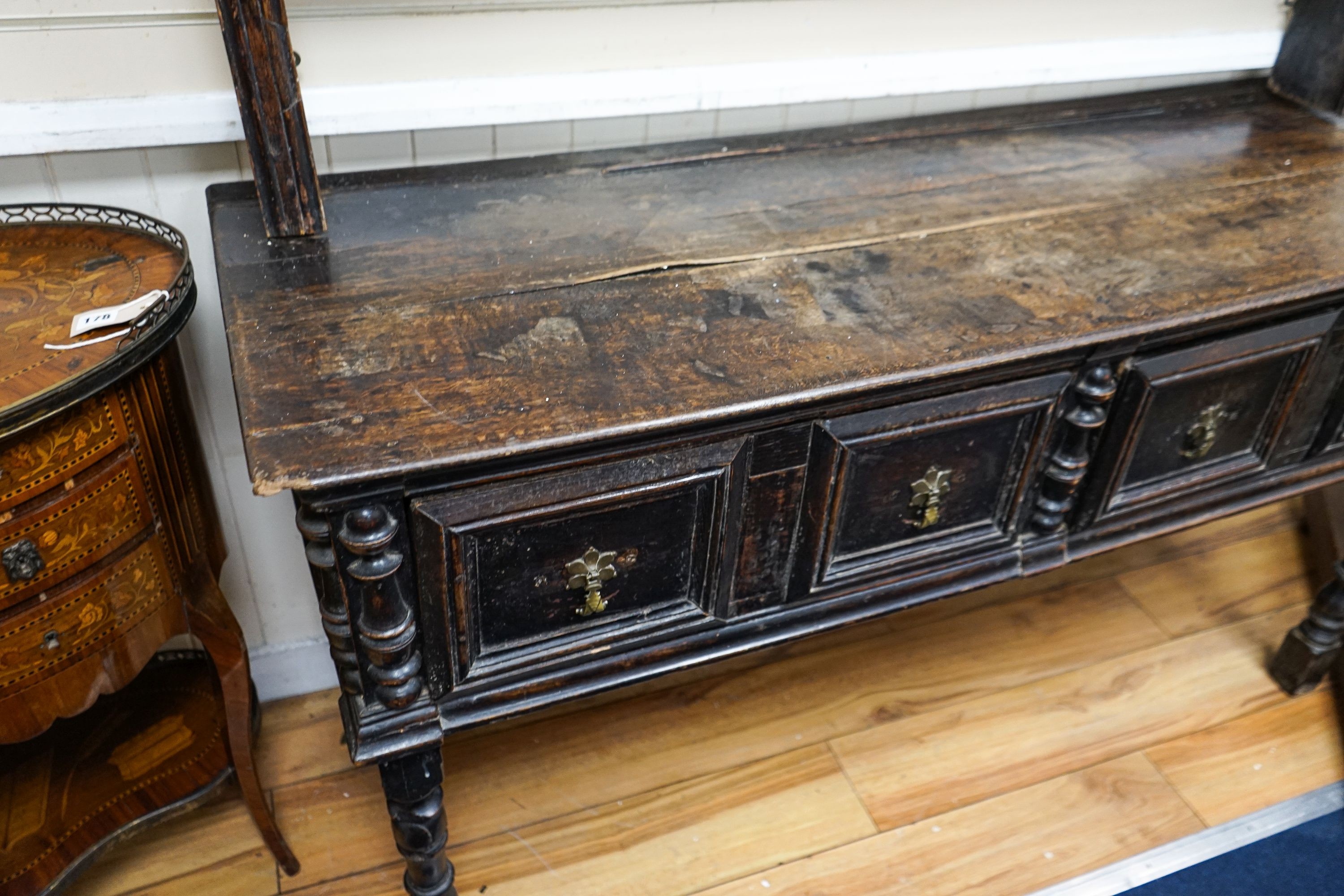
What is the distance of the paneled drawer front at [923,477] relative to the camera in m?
1.12

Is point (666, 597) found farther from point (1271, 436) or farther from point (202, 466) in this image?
point (1271, 436)

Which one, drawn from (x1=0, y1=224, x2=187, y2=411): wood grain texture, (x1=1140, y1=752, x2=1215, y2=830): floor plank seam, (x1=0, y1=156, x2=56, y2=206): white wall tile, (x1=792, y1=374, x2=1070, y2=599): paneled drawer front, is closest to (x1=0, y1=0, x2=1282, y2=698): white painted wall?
(x1=0, y1=156, x2=56, y2=206): white wall tile

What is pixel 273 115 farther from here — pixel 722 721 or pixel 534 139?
pixel 722 721

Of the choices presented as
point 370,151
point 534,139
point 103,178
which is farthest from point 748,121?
point 103,178

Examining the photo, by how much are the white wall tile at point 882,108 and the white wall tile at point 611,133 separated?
1.18 ft

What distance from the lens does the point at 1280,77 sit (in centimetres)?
184

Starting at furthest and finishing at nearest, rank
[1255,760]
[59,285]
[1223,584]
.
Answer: [1223,584]
[1255,760]
[59,285]

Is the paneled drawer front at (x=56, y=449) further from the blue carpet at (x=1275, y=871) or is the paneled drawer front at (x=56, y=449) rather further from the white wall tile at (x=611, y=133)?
the blue carpet at (x=1275, y=871)

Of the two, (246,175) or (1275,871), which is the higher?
(246,175)

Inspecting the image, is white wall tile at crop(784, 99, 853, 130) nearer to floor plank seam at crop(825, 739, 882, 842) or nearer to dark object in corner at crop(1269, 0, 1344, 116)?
dark object in corner at crop(1269, 0, 1344, 116)

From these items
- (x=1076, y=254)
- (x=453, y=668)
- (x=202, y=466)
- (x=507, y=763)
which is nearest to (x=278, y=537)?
(x=202, y=466)

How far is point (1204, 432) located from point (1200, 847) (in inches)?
27.7

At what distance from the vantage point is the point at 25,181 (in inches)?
50.2

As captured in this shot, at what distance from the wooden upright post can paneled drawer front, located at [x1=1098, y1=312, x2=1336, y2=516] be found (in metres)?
1.00
